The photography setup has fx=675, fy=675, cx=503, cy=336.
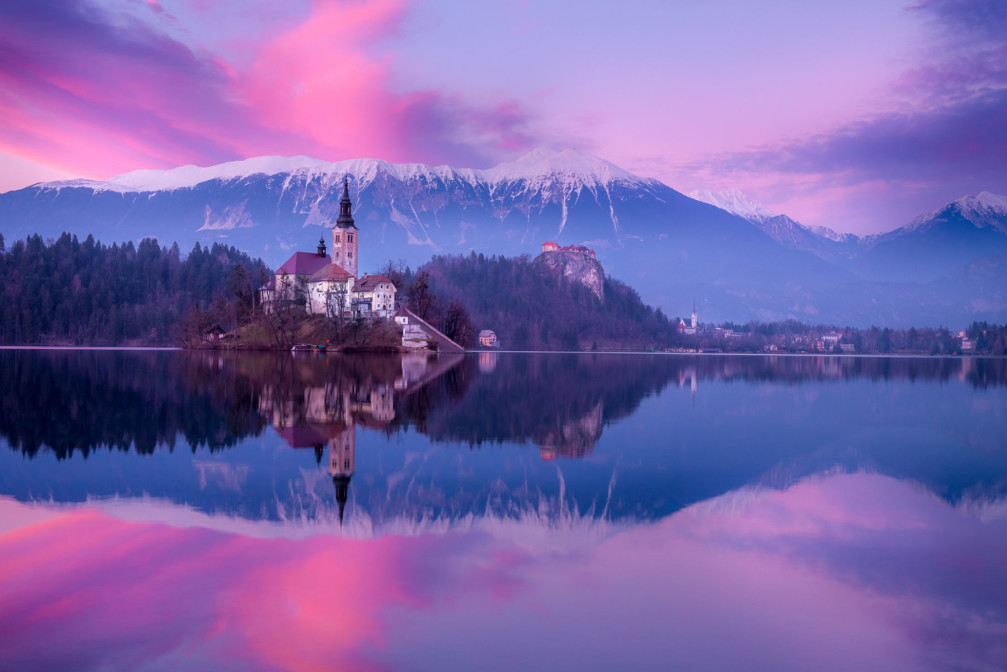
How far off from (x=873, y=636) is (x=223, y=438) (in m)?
18.8

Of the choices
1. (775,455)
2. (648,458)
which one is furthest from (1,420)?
(775,455)

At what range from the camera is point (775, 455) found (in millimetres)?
22844

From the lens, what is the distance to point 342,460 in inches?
736

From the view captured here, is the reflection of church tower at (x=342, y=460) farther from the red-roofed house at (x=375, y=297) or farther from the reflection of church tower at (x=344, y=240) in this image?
the reflection of church tower at (x=344, y=240)

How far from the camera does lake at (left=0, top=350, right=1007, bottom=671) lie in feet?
26.6

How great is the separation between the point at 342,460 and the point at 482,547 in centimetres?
803

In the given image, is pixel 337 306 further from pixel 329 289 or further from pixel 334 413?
pixel 334 413

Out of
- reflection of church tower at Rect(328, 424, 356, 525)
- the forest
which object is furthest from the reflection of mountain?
the forest

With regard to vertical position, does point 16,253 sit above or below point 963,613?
above

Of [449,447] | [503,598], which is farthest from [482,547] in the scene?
[449,447]

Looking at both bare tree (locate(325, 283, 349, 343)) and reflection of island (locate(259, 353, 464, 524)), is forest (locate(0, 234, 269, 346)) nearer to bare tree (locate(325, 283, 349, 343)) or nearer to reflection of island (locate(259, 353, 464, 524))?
bare tree (locate(325, 283, 349, 343))

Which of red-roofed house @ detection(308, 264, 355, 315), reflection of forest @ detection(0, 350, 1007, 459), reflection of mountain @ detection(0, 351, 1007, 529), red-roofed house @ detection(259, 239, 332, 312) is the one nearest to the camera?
reflection of mountain @ detection(0, 351, 1007, 529)

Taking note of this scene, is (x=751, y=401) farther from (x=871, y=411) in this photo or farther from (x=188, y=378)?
(x=188, y=378)

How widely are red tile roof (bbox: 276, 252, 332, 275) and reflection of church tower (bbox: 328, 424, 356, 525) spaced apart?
404ft
